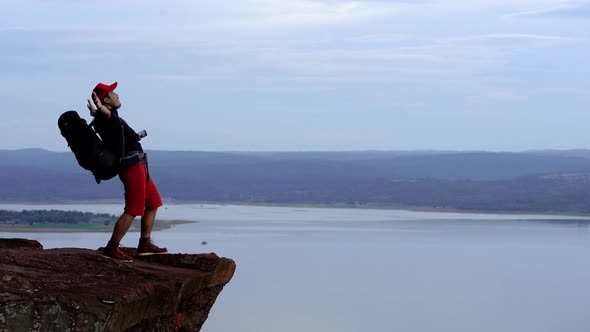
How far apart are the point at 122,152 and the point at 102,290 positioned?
187 centimetres

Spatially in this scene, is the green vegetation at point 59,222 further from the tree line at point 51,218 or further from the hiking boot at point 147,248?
the hiking boot at point 147,248

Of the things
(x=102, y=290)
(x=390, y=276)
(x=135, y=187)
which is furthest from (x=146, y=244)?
(x=390, y=276)

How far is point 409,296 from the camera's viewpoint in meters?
66.9

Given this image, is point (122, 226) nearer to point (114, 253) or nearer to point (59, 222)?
point (114, 253)

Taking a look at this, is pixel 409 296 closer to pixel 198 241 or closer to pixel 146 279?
pixel 198 241

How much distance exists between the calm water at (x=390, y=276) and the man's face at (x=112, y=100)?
133 ft

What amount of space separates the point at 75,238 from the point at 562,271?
131 ft

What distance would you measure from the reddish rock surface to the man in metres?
0.27

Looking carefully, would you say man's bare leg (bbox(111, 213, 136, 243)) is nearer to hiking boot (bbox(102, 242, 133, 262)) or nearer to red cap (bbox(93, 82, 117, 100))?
hiking boot (bbox(102, 242, 133, 262))

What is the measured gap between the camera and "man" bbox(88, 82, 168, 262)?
8.67 m

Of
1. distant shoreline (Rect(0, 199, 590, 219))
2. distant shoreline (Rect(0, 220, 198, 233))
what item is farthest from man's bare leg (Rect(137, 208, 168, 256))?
distant shoreline (Rect(0, 199, 590, 219))

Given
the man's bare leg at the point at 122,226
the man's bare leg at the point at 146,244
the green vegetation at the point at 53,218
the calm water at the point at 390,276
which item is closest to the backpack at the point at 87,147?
the man's bare leg at the point at 122,226

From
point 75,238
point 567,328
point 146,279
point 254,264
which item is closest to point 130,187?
point 146,279

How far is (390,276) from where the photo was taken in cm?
7469
